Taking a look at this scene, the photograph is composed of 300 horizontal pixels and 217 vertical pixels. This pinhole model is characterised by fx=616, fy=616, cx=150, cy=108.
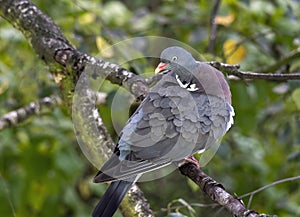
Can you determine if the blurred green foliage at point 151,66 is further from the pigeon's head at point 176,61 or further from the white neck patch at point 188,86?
the white neck patch at point 188,86

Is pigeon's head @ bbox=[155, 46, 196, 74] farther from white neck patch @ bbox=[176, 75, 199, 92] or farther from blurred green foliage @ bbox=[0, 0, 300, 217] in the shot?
blurred green foliage @ bbox=[0, 0, 300, 217]

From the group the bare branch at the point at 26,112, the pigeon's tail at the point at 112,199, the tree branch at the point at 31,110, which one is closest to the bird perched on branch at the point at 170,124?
the pigeon's tail at the point at 112,199

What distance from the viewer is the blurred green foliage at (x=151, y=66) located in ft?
14.2

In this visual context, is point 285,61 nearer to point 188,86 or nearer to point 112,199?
point 188,86

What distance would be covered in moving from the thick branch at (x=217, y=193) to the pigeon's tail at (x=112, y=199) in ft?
0.92

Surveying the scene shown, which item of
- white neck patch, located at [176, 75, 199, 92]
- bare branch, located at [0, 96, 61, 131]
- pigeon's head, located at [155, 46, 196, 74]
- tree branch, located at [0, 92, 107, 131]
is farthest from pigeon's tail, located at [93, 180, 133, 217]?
bare branch, located at [0, 96, 61, 131]

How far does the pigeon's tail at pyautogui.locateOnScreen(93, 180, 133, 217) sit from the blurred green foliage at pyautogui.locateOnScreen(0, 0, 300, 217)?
4.88 feet

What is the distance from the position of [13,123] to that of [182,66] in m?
1.27

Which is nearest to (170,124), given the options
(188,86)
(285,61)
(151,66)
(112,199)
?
(188,86)

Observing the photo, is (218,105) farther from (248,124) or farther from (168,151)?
(248,124)

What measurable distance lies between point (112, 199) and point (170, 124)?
489 millimetres

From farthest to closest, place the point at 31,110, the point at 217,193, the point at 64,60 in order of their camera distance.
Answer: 1. the point at 31,110
2. the point at 64,60
3. the point at 217,193

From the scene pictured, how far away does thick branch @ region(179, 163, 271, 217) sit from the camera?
2087 mm

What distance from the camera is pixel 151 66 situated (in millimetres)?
4633
